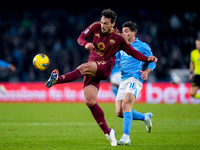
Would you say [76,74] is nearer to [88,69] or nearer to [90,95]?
[88,69]

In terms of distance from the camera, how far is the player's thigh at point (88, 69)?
6.00 meters

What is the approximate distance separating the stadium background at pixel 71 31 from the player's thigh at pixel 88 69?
13.2m

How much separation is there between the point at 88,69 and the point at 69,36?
17187mm

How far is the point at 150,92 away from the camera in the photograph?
1897 cm

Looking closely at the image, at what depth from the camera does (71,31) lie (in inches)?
917

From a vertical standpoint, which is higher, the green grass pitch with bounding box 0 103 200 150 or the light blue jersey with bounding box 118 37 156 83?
the light blue jersey with bounding box 118 37 156 83

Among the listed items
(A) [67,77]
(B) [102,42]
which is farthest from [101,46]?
(A) [67,77]

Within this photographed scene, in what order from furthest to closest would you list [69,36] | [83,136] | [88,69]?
[69,36] < [83,136] < [88,69]

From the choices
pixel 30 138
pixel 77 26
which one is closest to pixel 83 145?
pixel 30 138

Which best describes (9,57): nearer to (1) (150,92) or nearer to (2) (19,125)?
(1) (150,92)

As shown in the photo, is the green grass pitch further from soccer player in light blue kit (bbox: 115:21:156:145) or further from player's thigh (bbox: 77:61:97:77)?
player's thigh (bbox: 77:61:97:77)

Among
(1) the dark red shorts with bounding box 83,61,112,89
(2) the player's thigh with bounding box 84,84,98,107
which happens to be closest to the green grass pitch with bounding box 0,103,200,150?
(2) the player's thigh with bounding box 84,84,98,107

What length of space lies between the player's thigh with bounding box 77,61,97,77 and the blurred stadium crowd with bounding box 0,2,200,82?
14.2 meters

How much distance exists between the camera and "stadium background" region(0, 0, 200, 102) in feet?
67.7
